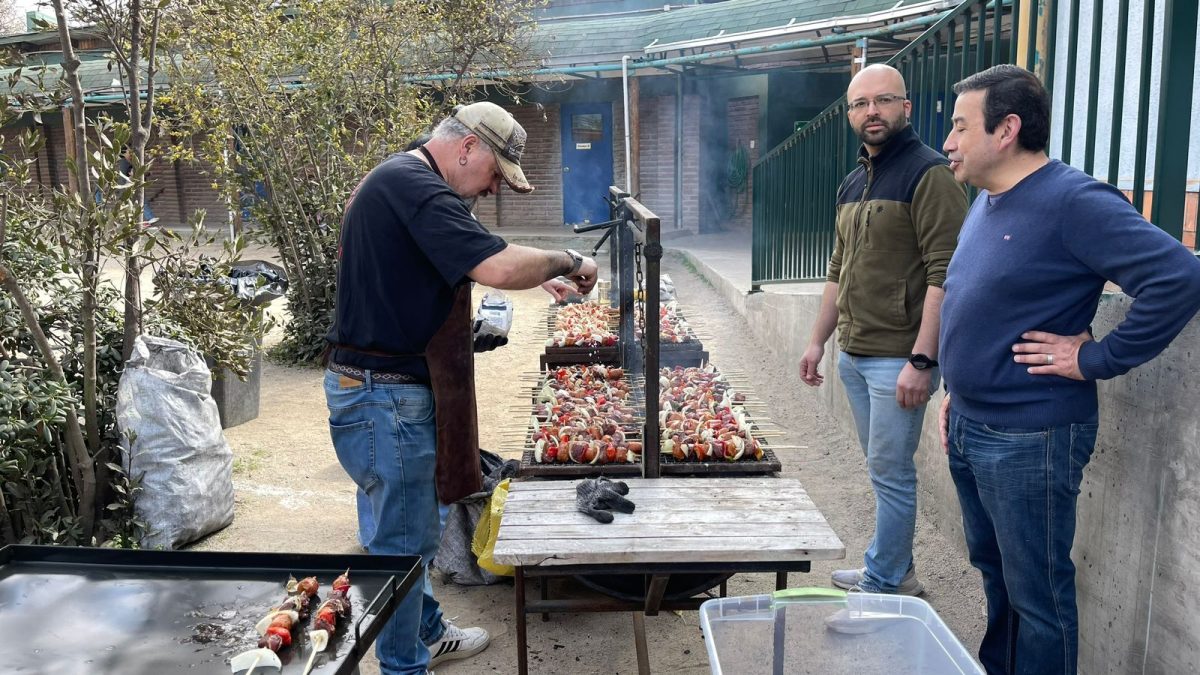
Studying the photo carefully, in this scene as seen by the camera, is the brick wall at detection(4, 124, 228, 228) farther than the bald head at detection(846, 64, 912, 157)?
Yes

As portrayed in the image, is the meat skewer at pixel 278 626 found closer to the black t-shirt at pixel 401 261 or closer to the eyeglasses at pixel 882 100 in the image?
the black t-shirt at pixel 401 261

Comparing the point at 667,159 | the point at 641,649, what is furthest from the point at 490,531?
the point at 667,159

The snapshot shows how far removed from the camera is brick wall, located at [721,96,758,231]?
705 inches

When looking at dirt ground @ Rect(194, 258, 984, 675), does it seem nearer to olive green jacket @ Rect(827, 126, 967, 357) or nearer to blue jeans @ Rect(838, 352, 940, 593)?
blue jeans @ Rect(838, 352, 940, 593)

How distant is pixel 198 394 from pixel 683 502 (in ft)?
9.20

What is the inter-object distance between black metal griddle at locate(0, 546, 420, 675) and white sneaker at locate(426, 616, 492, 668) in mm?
1467

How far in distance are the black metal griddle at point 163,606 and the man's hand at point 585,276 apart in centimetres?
130

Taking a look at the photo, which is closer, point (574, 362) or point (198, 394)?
point (198, 394)

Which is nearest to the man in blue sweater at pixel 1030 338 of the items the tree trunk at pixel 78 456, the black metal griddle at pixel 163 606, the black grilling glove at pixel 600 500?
the black grilling glove at pixel 600 500

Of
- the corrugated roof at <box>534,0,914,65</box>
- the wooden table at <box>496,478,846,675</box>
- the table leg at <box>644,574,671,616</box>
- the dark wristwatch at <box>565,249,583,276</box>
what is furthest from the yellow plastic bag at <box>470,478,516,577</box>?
the corrugated roof at <box>534,0,914,65</box>

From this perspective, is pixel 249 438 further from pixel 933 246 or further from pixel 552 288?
pixel 933 246

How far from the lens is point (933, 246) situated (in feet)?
11.2

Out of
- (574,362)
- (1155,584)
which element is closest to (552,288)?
(1155,584)

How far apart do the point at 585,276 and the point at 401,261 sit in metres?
0.69
